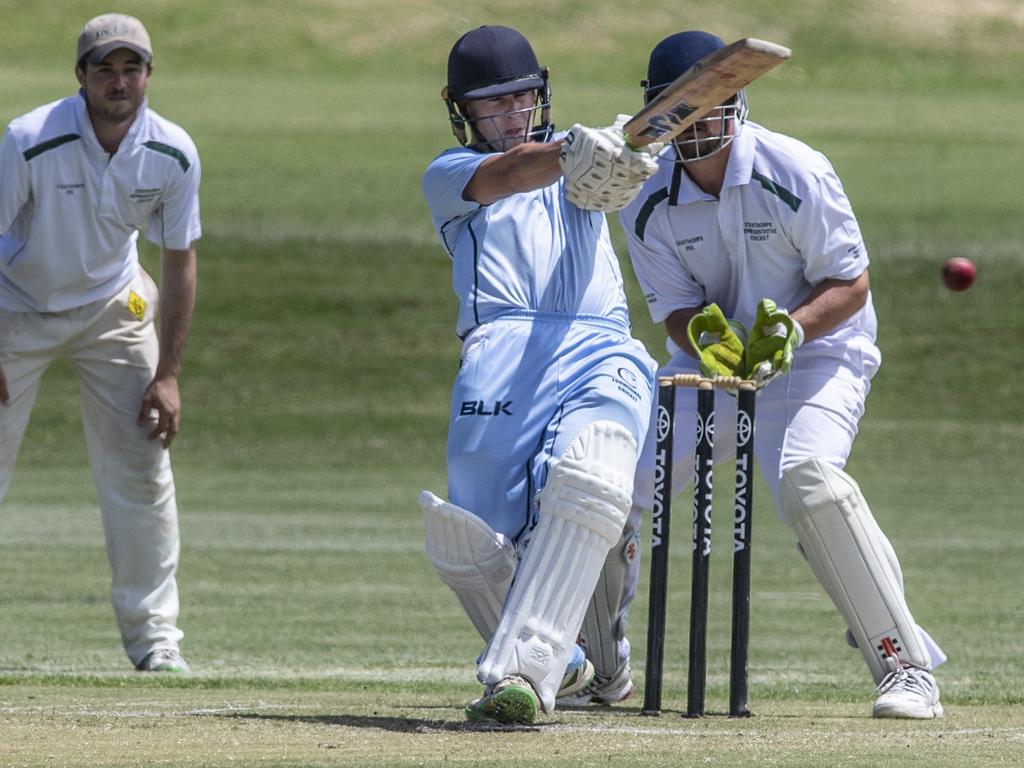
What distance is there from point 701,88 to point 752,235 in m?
0.93

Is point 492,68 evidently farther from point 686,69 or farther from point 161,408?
point 161,408

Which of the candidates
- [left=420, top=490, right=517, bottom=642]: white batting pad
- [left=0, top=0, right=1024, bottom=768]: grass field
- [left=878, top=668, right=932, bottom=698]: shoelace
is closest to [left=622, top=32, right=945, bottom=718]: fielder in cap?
[left=878, top=668, right=932, bottom=698]: shoelace

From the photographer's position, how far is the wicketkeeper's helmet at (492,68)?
4.95m

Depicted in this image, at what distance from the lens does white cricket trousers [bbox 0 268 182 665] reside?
6426mm

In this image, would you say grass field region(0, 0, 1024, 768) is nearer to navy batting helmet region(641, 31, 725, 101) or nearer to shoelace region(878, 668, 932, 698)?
shoelace region(878, 668, 932, 698)

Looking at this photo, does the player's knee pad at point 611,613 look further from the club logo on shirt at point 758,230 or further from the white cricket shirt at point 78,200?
the white cricket shirt at point 78,200

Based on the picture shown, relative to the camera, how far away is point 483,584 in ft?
15.5

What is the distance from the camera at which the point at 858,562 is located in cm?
508

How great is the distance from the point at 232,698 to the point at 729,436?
4.98 feet

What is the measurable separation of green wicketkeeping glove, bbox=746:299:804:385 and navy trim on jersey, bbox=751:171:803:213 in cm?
33

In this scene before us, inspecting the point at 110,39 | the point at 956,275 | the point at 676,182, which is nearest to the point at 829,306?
the point at 676,182

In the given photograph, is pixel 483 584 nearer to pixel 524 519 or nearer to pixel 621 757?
pixel 524 519

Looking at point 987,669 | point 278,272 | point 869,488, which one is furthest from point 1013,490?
point 278,272

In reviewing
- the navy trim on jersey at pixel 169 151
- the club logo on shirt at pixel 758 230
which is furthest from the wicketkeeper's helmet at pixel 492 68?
the navy trim on jersey at pixel 169 151
